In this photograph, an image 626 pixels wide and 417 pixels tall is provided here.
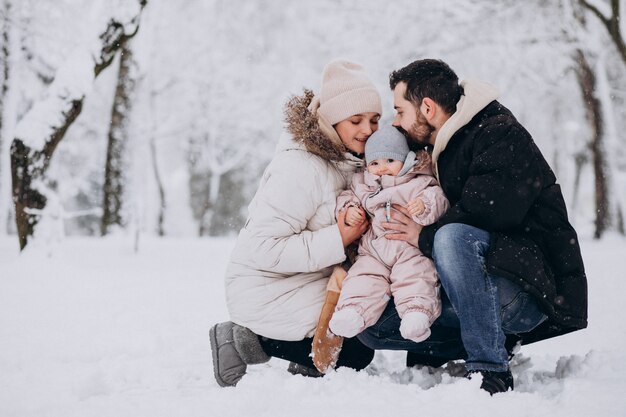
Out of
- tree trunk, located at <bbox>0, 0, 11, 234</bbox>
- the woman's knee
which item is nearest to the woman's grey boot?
the woman's knee

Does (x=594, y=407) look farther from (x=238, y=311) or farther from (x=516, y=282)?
(x=238, y=311)

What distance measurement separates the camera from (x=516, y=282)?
243 centimetres

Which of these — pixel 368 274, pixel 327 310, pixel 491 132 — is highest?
pixel 491 132

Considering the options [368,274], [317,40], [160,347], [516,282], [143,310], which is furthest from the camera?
[317,40]

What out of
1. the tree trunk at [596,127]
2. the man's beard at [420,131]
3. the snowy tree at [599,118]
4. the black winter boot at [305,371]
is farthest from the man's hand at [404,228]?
the tree trunk at [596,127]

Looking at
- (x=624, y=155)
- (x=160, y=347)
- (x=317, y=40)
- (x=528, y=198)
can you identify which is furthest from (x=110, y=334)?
(x=624, y=155)

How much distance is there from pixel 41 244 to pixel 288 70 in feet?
39.4

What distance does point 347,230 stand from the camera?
2.79 m

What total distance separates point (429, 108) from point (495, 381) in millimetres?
1353

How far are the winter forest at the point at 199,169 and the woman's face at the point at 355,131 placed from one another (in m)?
0.15

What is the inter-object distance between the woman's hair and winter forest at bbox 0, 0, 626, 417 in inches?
12.5

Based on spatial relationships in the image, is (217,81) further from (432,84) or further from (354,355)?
(354,355)

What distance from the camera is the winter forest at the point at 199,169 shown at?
8.27ft

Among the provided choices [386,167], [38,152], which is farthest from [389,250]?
[38,152]
